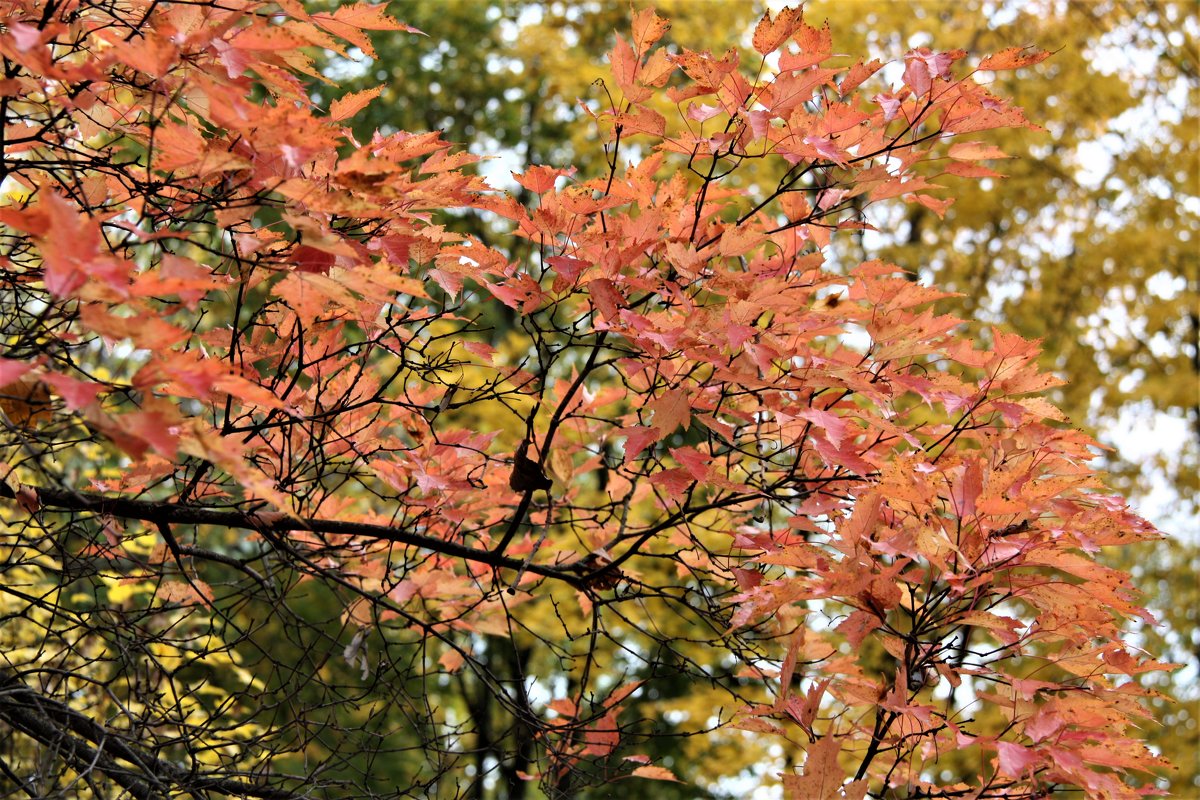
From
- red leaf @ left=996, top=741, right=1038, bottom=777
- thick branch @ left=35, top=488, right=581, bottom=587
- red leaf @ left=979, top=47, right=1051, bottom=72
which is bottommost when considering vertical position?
red leaf @ left=996, top=741, right=1038, bottom=777

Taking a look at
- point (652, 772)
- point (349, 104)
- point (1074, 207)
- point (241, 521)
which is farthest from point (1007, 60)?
point (1074, 207)

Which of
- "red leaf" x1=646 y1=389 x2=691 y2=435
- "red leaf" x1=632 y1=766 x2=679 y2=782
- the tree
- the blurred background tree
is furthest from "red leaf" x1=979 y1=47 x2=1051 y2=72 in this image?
the blurred background tree

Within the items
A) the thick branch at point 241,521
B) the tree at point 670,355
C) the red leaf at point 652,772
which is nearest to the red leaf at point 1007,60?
the tree at point 670,355

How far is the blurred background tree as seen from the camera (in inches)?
289

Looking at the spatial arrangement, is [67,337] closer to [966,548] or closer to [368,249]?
[368,249]

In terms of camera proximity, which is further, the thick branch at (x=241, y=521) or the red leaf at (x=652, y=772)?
the red leaf at (x=652, y=772)

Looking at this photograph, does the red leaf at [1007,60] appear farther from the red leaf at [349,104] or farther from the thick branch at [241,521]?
the thick branch at [241,521]

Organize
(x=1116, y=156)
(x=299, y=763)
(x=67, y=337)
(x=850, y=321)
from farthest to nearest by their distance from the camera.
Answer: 1. (x=1116, y=156)
2. (x=299, y=763)
3. (x=850, y=321)
4. (x=67, y=337)

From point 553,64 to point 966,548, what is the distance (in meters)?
7.03

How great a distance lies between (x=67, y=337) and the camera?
1.63 metres

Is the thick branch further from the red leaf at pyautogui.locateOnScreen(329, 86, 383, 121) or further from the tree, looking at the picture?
the red leaf at pyautogui.locateOnScreen(329, 86, 383, 121)

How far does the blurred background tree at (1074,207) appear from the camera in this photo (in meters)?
7.34

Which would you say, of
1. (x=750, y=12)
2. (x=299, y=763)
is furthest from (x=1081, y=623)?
(x=750, y=12)

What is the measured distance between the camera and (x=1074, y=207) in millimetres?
8000
